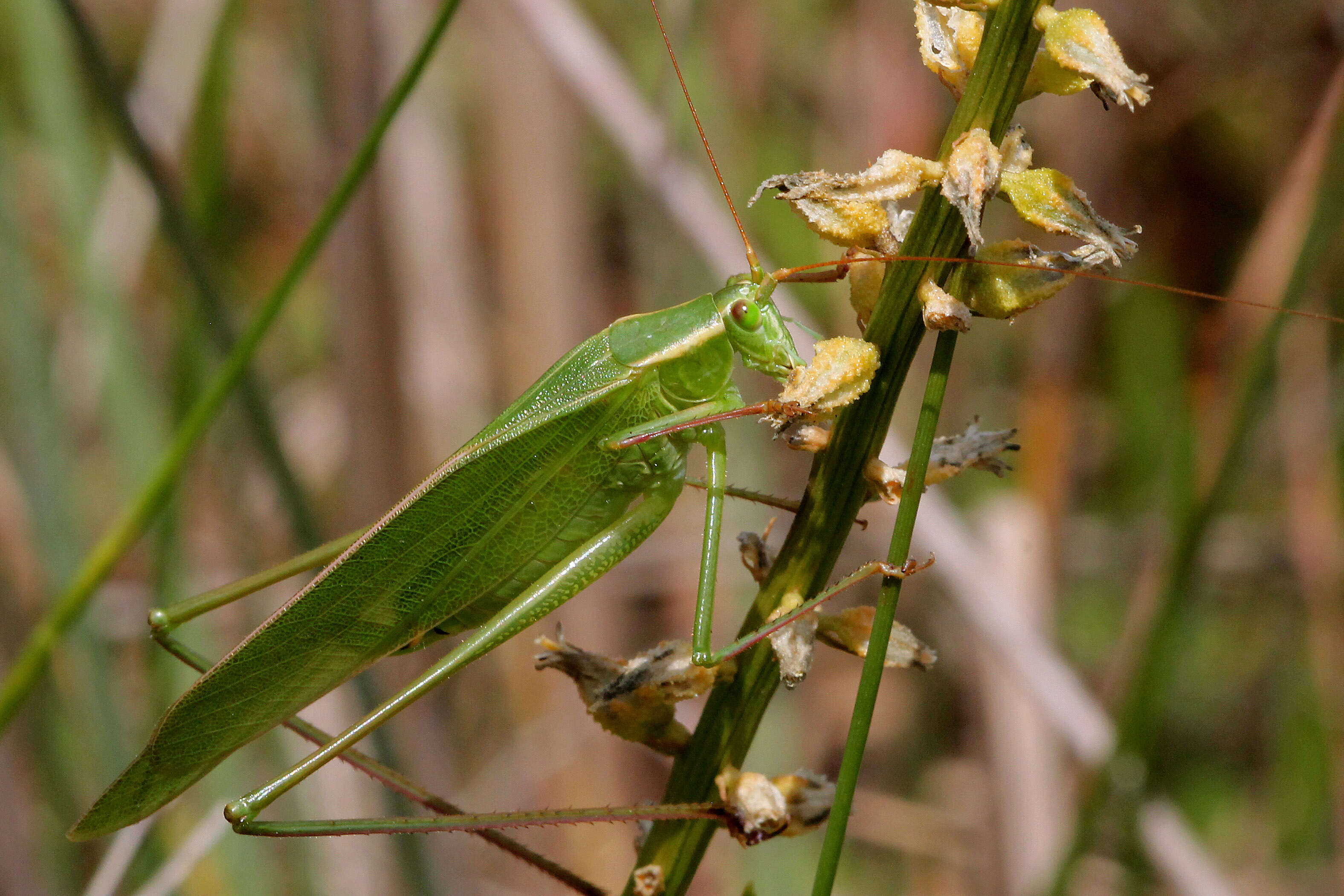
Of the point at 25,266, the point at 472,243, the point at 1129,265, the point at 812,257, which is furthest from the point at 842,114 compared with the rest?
the point at 25,266

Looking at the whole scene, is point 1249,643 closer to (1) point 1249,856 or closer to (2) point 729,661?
(1) point 1249,856

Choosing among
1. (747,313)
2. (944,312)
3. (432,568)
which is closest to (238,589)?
(432,568)

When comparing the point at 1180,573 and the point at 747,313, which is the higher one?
the point at 747,313

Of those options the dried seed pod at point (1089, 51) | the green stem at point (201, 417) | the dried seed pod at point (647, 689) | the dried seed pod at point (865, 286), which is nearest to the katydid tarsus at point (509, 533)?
the green stem at point (201, 417)

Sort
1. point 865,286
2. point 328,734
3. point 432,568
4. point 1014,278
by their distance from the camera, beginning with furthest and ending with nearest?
point 328,734 < point 432,568 < point 865,286 < point 1014,278

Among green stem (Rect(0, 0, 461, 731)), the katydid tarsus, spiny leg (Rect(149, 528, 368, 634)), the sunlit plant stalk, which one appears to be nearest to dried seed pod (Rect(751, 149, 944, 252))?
the katydid tarsus

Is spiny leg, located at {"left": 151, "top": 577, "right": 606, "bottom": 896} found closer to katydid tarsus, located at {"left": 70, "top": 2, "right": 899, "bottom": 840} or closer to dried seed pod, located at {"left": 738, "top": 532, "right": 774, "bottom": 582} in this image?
katydid tarsus, located at {"left": 70, "top": 2, "right": 899, "bottom": 840}

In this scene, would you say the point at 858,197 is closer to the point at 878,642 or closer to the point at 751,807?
the point at 878,642
